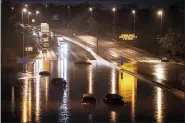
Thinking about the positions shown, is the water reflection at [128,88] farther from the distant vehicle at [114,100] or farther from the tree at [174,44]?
the tree at [174,44]

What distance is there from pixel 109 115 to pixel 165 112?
20.6 ft

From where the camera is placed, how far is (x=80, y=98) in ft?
181

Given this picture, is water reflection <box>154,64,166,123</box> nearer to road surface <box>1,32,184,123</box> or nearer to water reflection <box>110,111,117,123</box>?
road surface <box>1,32,184,123</box>

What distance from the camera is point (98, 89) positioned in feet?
210

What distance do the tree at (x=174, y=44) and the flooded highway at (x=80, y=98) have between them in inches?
900

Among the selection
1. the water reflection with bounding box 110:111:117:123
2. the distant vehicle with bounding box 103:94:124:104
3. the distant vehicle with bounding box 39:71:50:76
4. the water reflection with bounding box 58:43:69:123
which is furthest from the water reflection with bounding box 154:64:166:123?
the distant vehicle with bounding box 39:71:50:76

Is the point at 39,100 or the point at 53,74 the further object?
the point at 53,74

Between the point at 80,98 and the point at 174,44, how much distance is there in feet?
199

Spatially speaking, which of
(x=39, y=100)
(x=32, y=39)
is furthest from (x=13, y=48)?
(x=39, y=100)

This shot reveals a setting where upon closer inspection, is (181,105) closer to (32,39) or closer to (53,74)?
(53,74)


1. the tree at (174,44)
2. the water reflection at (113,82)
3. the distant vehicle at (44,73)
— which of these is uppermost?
the tree at (174,44)

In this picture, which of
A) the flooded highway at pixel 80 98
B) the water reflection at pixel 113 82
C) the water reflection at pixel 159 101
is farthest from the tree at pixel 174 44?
the water reflection at pixel 159 101

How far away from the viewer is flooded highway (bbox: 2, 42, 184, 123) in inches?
1681

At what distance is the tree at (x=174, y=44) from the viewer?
109 m
